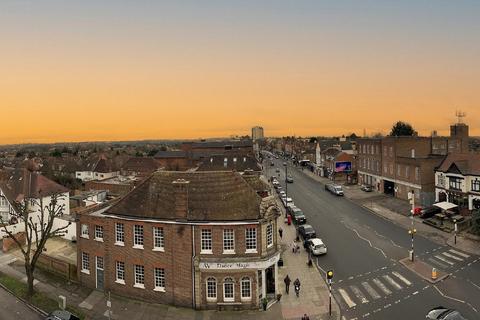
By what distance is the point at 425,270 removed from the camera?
3478 centimetres

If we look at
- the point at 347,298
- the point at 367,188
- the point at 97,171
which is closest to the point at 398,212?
the point at 367,188

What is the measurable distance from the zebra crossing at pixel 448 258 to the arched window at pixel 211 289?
20.1 m

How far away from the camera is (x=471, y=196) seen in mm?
51781

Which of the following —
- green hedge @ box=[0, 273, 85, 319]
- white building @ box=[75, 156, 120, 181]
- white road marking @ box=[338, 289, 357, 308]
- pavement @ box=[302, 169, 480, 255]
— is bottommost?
green hedge @ box=[0, 273, 85, 319]

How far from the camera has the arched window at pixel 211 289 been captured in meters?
29.2

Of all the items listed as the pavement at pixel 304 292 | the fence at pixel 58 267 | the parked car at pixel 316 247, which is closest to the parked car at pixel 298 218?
the pavement at pixel 304 292

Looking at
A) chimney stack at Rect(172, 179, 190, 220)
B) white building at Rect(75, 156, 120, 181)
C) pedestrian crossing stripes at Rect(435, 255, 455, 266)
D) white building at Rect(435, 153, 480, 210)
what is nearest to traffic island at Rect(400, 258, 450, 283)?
pedestrian crossing stripes at Rect(435, 255, 455, 266)

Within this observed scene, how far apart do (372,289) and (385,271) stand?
421cm

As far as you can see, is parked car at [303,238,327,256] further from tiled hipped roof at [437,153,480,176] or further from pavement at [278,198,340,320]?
tiled hipped roof at [437,153,480,176]

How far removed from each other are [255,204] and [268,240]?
2.79 meters

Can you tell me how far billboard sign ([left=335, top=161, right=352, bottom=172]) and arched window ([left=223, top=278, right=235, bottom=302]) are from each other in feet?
234

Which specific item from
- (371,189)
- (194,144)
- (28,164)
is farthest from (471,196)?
(28,164)

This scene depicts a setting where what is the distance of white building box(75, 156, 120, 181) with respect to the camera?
116019mm

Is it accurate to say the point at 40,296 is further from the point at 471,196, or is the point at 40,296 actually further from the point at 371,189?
the point at 371,189
